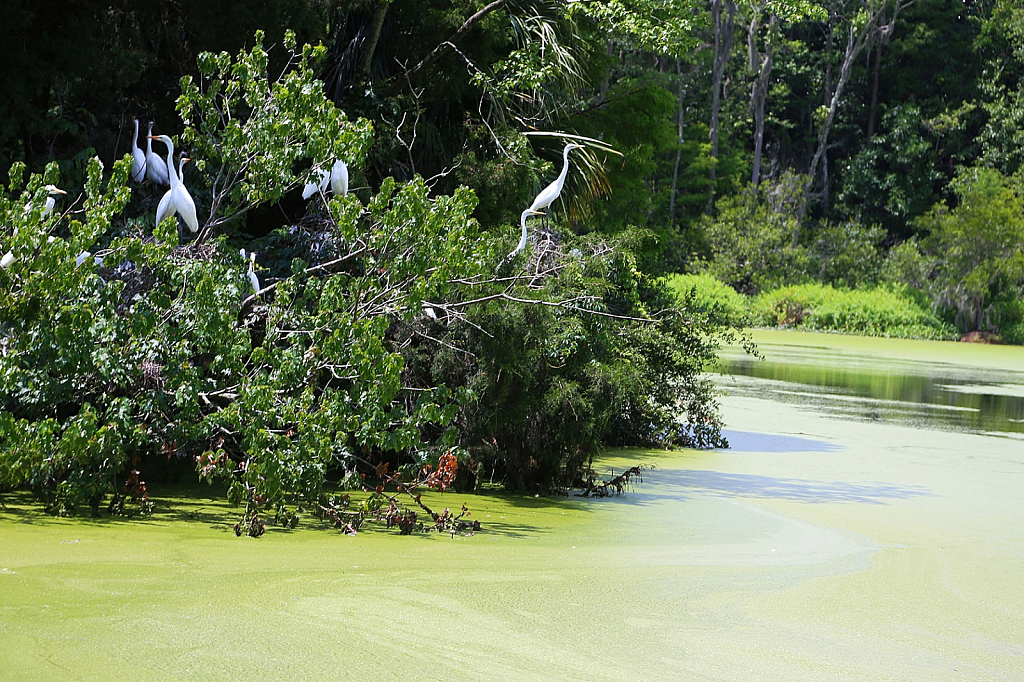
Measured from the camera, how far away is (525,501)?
7.15m

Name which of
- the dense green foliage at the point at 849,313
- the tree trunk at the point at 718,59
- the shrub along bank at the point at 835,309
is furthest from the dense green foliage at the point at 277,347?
the tree trunk at the point at 718,59

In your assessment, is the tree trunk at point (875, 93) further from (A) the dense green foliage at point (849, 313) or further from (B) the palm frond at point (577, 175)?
(B) the palm frond at point (577, 175)

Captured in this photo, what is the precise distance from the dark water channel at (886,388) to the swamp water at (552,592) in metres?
5.39

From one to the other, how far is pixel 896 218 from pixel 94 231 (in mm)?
38005

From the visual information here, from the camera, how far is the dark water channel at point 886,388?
522 inches

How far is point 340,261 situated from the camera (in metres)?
5.98

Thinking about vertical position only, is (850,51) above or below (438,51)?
above

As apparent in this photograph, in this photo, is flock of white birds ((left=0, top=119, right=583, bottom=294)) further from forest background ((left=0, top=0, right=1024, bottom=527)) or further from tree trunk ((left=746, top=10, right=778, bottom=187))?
tree trunk ((left=746, top=10, right=778, bottom=187))

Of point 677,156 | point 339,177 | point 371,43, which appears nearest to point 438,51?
point 371,43

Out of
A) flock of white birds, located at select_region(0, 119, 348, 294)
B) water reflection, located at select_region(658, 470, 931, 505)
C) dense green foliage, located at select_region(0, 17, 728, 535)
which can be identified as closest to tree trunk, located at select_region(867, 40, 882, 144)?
water reflection, located at select_region(658, 470, 931, 505)

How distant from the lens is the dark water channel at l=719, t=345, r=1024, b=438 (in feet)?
43.5

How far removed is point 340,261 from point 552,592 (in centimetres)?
215

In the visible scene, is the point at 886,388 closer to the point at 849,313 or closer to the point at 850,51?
the point at 849,313

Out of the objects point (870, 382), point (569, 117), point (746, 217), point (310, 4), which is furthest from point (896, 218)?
point (310, 4)
